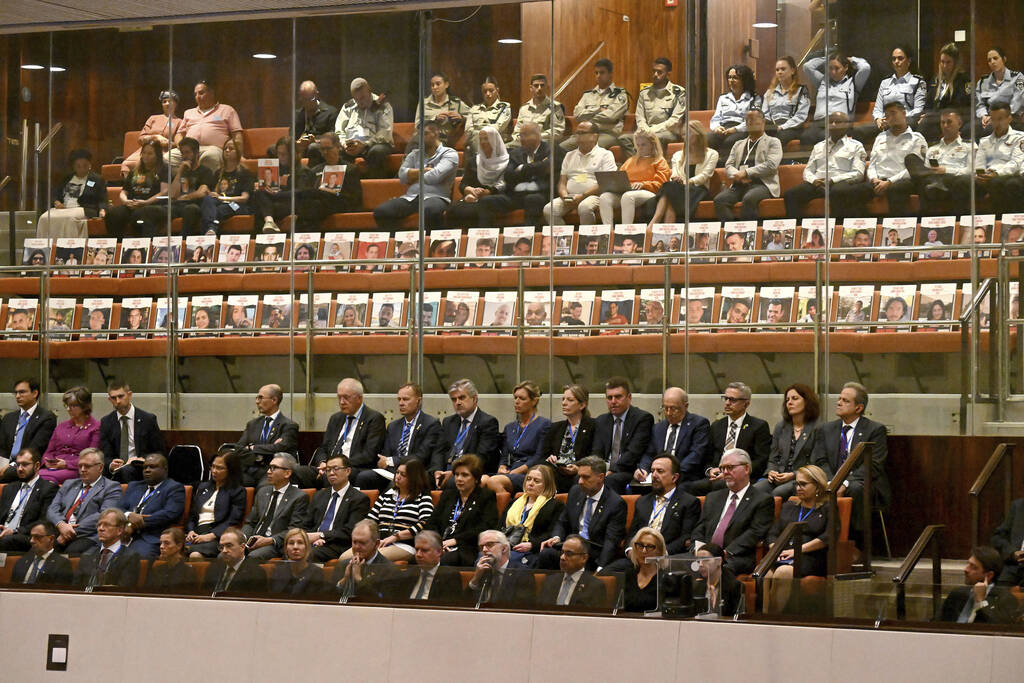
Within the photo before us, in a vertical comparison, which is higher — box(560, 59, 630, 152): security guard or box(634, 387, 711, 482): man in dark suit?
box(560, 59, 630, 152): security guard

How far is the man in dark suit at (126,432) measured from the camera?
27.1 ft

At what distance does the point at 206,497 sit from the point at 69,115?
11.6 feet

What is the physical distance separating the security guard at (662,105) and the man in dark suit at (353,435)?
223 centimetres

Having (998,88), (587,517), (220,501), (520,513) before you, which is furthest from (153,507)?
(998,88)

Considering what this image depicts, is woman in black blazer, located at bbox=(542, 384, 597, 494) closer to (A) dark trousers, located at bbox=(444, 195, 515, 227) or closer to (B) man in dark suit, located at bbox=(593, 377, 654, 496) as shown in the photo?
(B) man in dark suit, located at bbox=(593, 377, 654, 496)

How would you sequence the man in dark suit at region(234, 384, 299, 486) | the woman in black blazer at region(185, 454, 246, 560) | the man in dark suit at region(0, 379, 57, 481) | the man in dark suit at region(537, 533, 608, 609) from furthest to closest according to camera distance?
1. the man in dark suit at region(0, 379, 57, 481)
2. the man in dark suit at region(234, 384, 299, 486)
3. the woman in black blazer at region(185, 454, 246, 560)
4. the man in dark suit at region(537, 533, 608, 609)

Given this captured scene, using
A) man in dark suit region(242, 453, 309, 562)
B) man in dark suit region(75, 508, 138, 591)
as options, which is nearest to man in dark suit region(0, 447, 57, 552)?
man in dark suit region(75, 508, 138, 591)

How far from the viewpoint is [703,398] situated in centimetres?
795

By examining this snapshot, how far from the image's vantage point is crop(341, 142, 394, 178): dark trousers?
8867mm

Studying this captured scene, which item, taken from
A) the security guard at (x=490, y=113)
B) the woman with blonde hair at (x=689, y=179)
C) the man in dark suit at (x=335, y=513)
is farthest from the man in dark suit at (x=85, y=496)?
the woman with blonde hair at (x=689, y=179)

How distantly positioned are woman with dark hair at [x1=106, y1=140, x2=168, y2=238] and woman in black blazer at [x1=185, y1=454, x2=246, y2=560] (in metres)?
2.52

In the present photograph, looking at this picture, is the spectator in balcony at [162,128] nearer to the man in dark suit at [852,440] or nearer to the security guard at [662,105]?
the security guard at [662,105]

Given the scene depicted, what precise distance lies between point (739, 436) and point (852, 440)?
1.75 ft

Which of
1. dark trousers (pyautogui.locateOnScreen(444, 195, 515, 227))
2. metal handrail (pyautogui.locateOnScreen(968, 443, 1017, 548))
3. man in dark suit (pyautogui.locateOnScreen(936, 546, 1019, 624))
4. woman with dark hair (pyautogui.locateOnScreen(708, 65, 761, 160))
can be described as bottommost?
man in dark suit (pyautogui.locateOnScreen(936, 546, 1019, 624))
